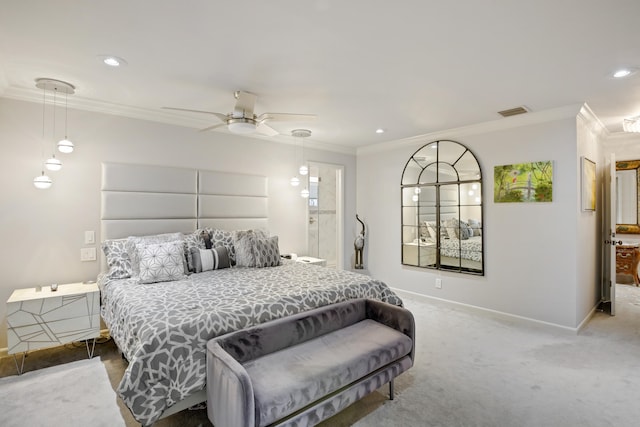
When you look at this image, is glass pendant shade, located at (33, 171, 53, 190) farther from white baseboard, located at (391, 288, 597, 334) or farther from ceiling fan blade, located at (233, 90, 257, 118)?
white baseboard, located at (391, 288, 597, 334)

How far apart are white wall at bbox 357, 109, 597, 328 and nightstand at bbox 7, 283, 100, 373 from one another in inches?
165

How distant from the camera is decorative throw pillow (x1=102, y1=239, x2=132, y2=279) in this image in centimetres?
303

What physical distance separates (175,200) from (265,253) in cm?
129

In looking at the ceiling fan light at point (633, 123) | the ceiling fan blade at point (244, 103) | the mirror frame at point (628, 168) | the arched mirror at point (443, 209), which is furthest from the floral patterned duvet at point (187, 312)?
the mirror frame at point (628, 168)

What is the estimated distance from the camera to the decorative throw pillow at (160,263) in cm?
283

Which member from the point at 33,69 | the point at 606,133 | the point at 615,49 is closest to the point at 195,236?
the point at 33,69

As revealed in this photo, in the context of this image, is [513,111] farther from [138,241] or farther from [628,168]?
[138,241]

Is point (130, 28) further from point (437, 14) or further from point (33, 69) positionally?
point (437, 14)

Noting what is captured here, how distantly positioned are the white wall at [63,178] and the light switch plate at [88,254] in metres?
0.04

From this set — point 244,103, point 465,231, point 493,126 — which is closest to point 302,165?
point 244,103

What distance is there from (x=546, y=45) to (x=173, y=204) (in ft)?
12.7

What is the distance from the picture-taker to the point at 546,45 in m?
2.21

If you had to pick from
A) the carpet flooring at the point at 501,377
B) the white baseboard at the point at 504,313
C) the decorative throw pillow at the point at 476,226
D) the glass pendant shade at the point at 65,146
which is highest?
the glass pendant shade at the point at 65,146

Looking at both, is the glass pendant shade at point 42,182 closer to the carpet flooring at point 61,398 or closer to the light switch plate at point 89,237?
the light switch plate at point 89,237
